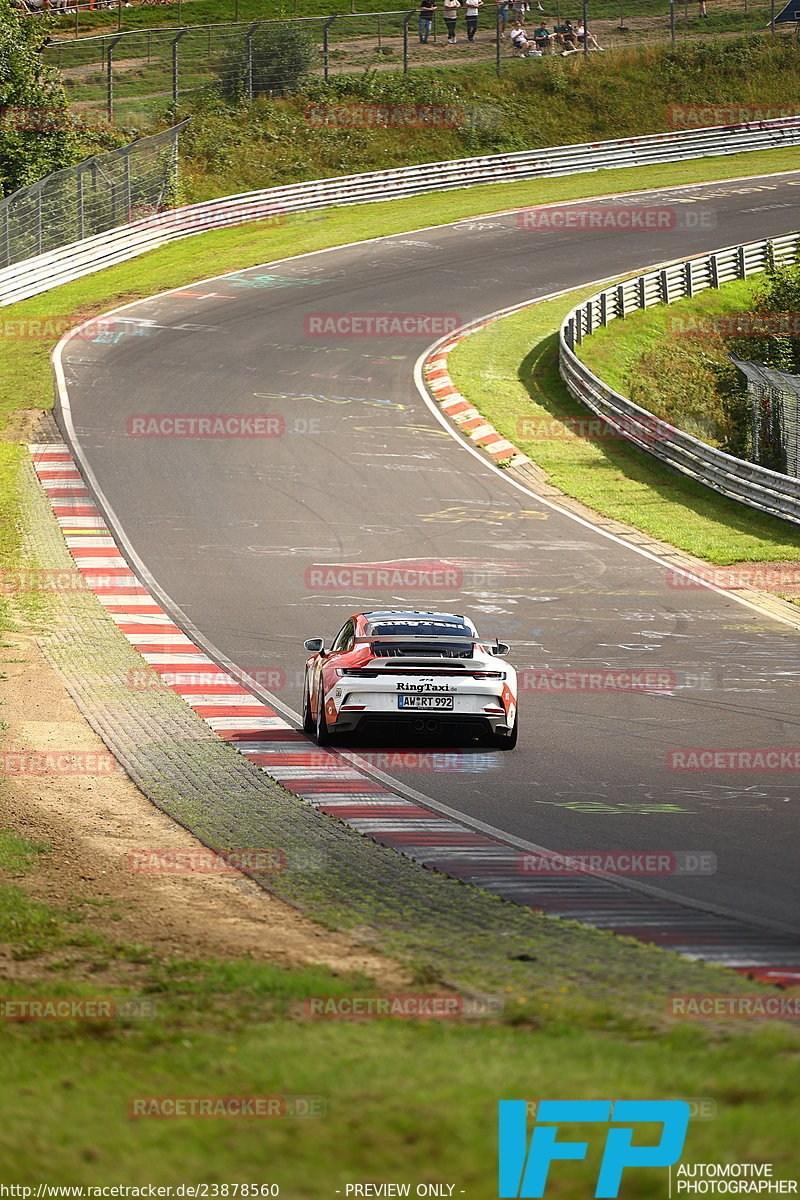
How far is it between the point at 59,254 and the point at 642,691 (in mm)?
34116

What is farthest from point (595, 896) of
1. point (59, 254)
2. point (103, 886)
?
point (59, 254)

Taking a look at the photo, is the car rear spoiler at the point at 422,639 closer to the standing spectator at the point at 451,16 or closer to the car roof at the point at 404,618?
the car roof at the point at 404,618

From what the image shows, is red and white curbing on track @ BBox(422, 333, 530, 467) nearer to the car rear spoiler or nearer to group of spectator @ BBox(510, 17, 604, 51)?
the car rear spoiler

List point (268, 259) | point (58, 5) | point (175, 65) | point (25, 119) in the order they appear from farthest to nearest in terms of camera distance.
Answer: point (58, 5) < point (175, 65) < point (25, 119) < point (268, 259)

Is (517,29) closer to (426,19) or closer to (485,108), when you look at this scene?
(426,19)

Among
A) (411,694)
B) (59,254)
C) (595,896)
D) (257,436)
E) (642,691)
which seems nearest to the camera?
(595,896)

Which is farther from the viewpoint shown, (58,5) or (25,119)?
(58,5)

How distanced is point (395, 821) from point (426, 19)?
207 ft

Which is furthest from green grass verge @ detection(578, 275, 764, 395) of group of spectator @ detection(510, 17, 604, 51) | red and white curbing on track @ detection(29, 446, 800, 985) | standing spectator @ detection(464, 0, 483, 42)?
standing spectator @ detection(464, 0, 483, 42)

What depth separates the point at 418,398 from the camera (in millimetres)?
35000


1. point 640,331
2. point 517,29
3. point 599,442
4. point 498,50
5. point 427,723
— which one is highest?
point 517,29

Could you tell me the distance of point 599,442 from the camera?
109ft

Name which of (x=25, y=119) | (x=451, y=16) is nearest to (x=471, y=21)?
(x=451, y=16)

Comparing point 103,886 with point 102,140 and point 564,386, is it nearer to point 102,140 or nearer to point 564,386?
point 564,386
